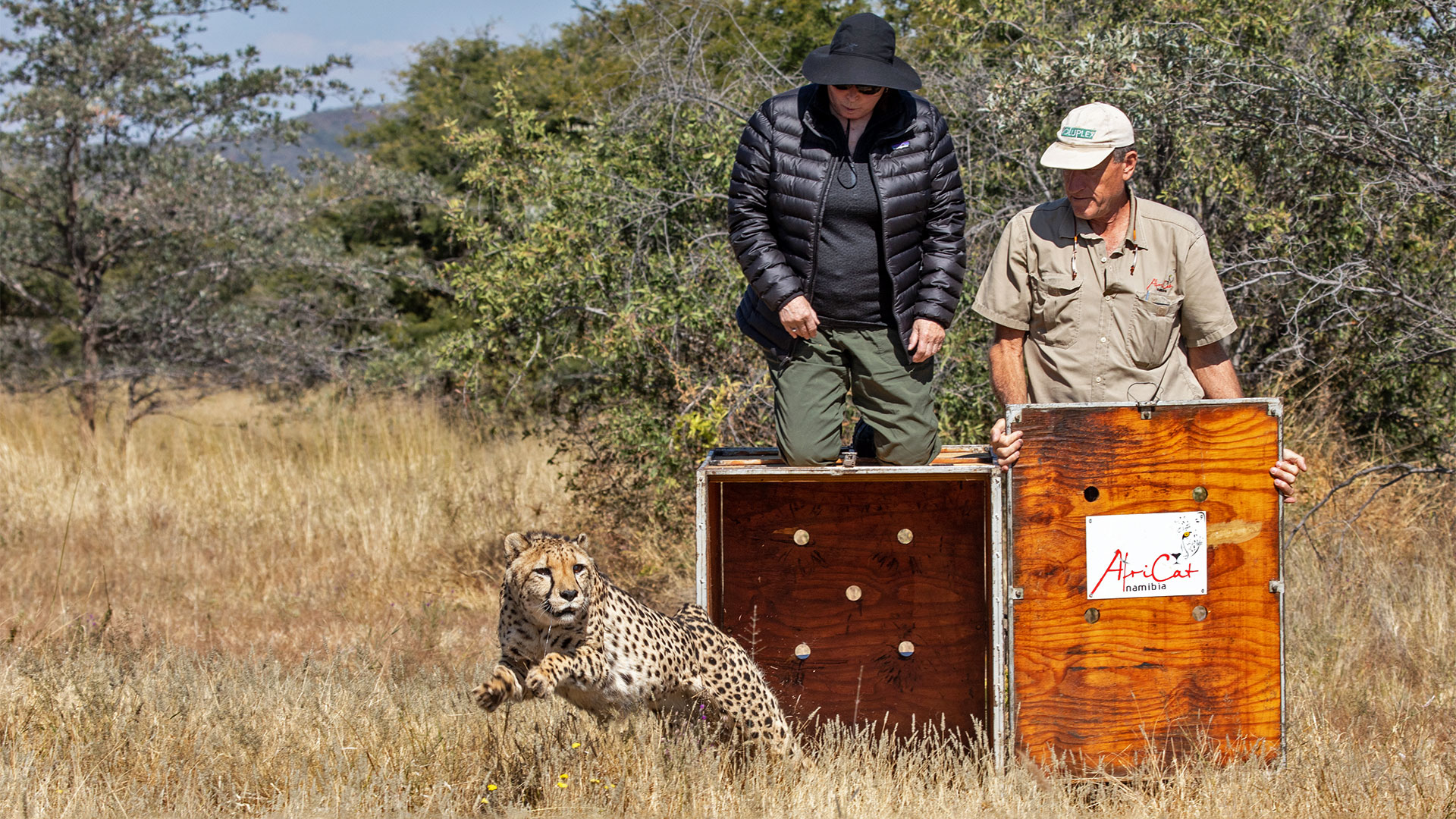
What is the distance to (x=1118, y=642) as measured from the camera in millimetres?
3779

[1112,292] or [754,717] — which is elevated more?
[1112,292]

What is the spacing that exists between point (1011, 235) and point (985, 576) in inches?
45.9

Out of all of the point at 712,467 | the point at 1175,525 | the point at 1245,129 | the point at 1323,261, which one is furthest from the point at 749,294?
the point at 1323,261

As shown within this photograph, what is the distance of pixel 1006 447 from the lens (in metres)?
3.71

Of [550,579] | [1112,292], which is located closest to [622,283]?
[1112,292]

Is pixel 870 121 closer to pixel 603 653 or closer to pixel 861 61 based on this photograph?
pixel 861 61

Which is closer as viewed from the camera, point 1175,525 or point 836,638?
point 1175,525

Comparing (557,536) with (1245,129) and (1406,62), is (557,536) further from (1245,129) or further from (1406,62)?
(1406,62)

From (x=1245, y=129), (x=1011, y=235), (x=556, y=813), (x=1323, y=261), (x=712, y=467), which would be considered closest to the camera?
(x=556, y=813)

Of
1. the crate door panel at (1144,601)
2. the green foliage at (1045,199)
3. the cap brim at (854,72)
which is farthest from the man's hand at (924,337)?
the green foliage at (1045,199)

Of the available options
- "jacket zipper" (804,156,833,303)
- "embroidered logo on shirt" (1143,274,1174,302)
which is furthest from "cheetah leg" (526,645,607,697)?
"embroidered logo on shirt" (1143,274,1174,302)

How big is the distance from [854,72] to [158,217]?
778cm

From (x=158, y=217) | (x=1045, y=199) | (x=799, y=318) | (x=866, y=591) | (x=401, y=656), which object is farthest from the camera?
(x=158, y=217)

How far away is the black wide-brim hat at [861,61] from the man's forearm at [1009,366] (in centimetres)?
91
